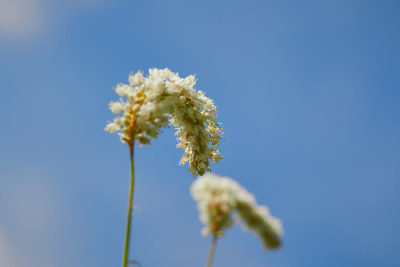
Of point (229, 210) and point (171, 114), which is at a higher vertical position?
point (171, 114)

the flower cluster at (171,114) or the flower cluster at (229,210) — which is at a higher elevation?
the flower cluster at (171,114)

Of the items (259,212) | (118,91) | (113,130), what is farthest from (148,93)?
(259,212)

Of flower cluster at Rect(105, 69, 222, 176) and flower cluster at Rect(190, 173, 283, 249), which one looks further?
flower cluster at Rect(105, 69, 222, 176)

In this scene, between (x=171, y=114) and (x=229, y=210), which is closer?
(x=229, y=210)

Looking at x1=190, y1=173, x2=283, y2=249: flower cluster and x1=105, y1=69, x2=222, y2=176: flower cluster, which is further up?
x1=105, y1=69, x2=222, y2=176: flower cluster
